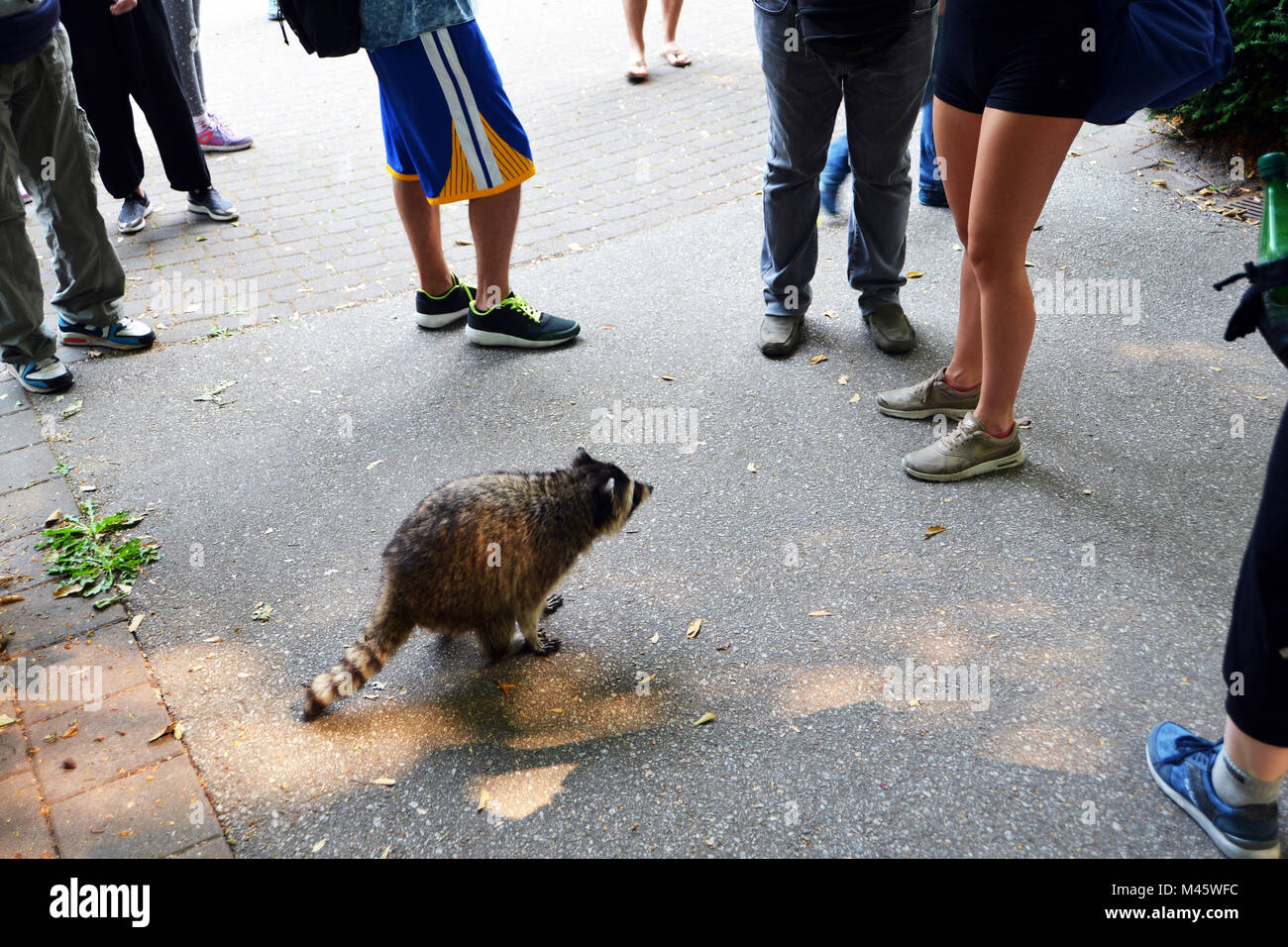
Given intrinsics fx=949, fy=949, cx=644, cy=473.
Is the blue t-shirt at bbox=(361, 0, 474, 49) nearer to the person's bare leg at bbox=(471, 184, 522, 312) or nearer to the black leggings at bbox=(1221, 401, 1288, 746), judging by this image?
the person's bare leg at bbox=(471, 184, 522, 312)

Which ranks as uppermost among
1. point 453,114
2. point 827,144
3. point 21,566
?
point 453,114

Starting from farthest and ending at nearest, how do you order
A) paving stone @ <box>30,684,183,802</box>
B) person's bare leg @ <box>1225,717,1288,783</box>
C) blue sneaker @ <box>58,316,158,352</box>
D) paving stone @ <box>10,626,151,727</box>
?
blue sneaker @ <box>58,316,158,352</box> → paving stone @ <box>10,626,151,727</box> → paving stone @ <box>30,684,183,802</box> → person's bare leg @ <box>1225,717,1288,783</box>

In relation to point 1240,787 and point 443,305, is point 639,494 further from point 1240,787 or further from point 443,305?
point 443,305

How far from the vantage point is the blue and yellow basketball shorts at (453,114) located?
14.1 ft

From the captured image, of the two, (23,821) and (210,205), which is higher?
(210,205)

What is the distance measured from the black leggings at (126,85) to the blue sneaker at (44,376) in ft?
6.42

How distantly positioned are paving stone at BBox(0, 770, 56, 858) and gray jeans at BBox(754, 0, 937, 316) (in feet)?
12.3

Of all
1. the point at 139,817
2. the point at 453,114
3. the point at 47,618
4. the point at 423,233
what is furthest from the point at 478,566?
the point at 423,233

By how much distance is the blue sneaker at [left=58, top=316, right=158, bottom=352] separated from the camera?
524 cm

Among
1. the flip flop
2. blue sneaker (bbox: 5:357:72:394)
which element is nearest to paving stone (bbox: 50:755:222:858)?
blue sneaker (bbox: 5:357:72:394)

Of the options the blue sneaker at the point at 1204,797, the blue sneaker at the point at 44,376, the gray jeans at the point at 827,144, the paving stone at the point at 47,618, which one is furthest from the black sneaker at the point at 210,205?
the blue sneaker at the point at 1204,797

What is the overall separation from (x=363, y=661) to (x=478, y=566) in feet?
1.56

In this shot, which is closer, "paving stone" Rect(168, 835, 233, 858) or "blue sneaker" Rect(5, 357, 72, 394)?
"paving stone" Rect(168, 835, 233, 858)

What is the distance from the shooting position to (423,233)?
5.04 m
